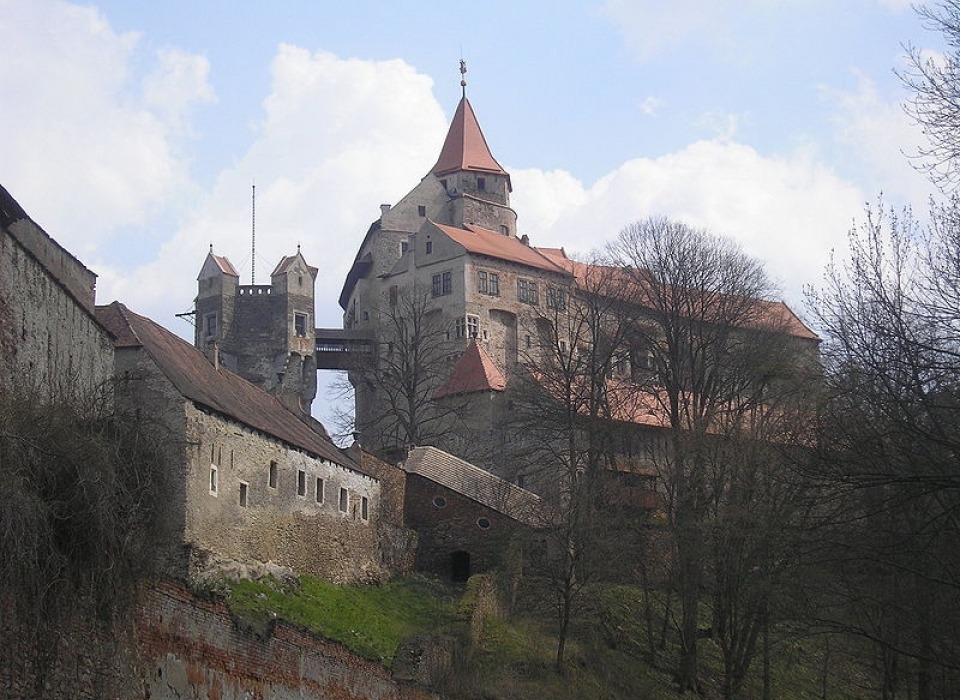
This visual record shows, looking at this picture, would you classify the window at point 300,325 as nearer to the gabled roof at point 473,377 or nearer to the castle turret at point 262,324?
the castle turret at point 262,324

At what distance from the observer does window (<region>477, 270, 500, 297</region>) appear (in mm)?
82325

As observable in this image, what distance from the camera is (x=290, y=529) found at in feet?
130

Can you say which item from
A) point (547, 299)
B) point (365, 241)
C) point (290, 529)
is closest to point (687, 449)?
point (290, 529)

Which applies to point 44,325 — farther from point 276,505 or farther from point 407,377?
point 407,377

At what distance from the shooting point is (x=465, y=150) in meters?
100

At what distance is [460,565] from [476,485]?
8.46 ft

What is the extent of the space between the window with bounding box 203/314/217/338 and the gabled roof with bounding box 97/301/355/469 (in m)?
33.8

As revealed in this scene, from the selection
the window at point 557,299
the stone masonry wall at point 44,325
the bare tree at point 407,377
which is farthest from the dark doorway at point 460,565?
the window at point 557,299

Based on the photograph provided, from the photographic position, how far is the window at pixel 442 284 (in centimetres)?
8262

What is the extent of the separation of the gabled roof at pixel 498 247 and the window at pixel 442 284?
173 cm

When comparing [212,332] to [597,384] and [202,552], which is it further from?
[202,552]

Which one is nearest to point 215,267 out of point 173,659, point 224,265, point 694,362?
point 224,265

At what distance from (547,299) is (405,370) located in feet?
31.6

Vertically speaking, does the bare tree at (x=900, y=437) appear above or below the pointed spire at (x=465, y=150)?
below
